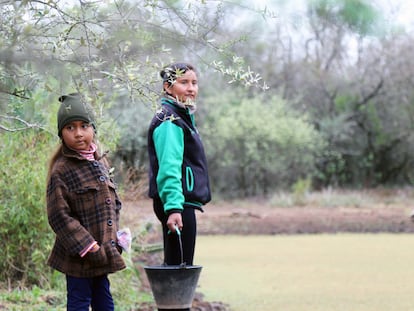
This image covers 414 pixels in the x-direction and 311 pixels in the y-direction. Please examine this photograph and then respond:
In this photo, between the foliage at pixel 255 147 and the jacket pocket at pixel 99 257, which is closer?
the jacket pocket at pixel 99 257

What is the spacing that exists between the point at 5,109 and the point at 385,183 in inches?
904

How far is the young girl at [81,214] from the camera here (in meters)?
3.27

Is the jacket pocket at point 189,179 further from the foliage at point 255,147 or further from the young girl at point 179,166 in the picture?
the foliage at point 255,147

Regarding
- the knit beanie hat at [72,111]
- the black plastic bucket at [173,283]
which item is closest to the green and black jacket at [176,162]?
the black plastic bucket at [173,283]

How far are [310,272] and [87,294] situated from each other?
207 inches

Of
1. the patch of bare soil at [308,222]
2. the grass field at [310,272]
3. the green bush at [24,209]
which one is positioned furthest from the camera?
the patch of bare soil at [308,222]

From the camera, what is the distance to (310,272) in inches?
329

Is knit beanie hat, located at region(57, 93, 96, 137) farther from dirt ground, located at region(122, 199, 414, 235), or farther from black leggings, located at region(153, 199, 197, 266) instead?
dirt ground, located at region(122, 199, 414, 235)

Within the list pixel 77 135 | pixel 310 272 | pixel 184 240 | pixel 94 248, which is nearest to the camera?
pixel 94 248

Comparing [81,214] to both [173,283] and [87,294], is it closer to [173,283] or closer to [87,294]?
[87,294]

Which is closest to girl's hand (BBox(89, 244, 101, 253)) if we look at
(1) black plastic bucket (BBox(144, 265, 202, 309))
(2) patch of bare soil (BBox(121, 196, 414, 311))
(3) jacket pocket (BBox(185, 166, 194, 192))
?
(1) black plastic bucket (BBox(144, 265, 202, 309))

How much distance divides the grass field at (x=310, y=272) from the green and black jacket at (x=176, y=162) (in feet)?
8.01

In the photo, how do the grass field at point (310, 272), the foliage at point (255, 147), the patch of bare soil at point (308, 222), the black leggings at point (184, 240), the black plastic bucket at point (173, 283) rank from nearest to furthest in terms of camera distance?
the black plastic bucket at point (173, 283), the black leggings at point (184, 240), the grass field at point (310, 272), the patch of bare soil at point (308, 222), the foliage at point (255, 147)

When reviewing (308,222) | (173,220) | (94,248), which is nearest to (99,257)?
(94,248)
